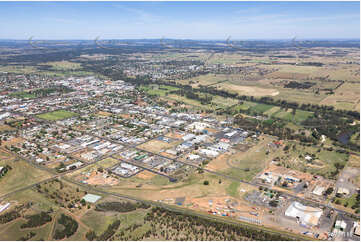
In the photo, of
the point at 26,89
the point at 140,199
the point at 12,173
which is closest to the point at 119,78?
the point at 26,89

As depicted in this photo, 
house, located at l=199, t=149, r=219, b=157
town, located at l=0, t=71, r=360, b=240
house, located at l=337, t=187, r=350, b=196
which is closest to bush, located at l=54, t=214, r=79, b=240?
Result: town, located at l=0, t=71, r=360, b=240

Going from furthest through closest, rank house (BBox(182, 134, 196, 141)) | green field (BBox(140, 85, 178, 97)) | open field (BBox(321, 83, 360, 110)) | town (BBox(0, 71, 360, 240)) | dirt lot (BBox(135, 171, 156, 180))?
green field (BBox(140, 85, 178, 97)) < open field (BBox(321, 83, 360, 110)) < house (BBox(182, 134, 196, 141)) < dirt lot (BBox(135, 171, 156, 180)) < town (BBox(0, 71, 360, 240))

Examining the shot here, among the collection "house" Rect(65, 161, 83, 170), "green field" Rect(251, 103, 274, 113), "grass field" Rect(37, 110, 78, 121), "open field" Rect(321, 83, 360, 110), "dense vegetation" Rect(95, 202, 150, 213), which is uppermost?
"open field" Rect(321, 83, 360, 110)

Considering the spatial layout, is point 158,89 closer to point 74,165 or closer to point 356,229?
point 74,165

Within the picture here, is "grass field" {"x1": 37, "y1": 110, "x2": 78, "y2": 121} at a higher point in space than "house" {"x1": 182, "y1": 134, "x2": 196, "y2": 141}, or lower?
higher

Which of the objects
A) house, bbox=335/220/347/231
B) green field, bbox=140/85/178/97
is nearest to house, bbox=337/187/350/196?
house, bbox=335/220/347/231

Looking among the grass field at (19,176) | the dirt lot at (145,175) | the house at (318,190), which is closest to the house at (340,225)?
the house at (318,190)

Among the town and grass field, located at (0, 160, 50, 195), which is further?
grass field, located at (0, 160, 50, 195)

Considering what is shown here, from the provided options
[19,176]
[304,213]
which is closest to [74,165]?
[19,176]

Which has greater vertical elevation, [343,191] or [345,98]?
[345,98]

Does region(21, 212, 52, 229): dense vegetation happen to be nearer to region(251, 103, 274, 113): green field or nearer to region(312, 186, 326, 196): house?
region(312, 186, 326, 196): house

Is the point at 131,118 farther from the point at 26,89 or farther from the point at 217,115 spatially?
the point at 26,89

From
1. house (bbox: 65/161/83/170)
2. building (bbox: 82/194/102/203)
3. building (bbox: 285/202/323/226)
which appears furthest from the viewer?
house (bbox: 65/161/83/170)
